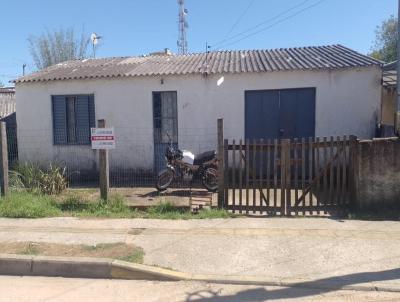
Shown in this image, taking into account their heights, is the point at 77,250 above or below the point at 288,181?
→ below

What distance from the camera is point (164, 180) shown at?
32.5 feet

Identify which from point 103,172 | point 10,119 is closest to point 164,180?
point 103,172

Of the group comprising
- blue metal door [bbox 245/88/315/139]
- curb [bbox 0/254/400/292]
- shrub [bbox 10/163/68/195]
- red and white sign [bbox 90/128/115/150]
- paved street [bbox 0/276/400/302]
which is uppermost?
blue metal door [bbox 245/88/315/139]

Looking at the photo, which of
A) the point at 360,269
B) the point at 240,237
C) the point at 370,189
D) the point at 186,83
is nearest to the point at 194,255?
the point at 240,237

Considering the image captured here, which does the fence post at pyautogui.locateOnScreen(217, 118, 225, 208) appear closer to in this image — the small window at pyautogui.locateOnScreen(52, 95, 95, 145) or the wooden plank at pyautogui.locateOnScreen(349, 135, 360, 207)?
the wooden plank at pyautogui.locateOnScreen(349, 135, 360, 207)

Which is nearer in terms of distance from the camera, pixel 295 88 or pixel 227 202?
pixel 227 202

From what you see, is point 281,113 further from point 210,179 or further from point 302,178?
point 302,178

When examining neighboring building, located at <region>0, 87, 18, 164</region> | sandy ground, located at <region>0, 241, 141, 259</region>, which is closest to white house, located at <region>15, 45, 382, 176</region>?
neighboring building, located at <region>0, 87, 18, 164</region>

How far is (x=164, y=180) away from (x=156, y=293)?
518cm

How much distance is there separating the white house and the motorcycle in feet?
6.10

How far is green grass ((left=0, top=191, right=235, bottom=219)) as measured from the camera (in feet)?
26.3

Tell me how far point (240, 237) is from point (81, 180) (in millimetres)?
7085

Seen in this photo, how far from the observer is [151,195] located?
9.71m

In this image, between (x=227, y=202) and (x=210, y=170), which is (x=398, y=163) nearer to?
(x=227, y=202)
